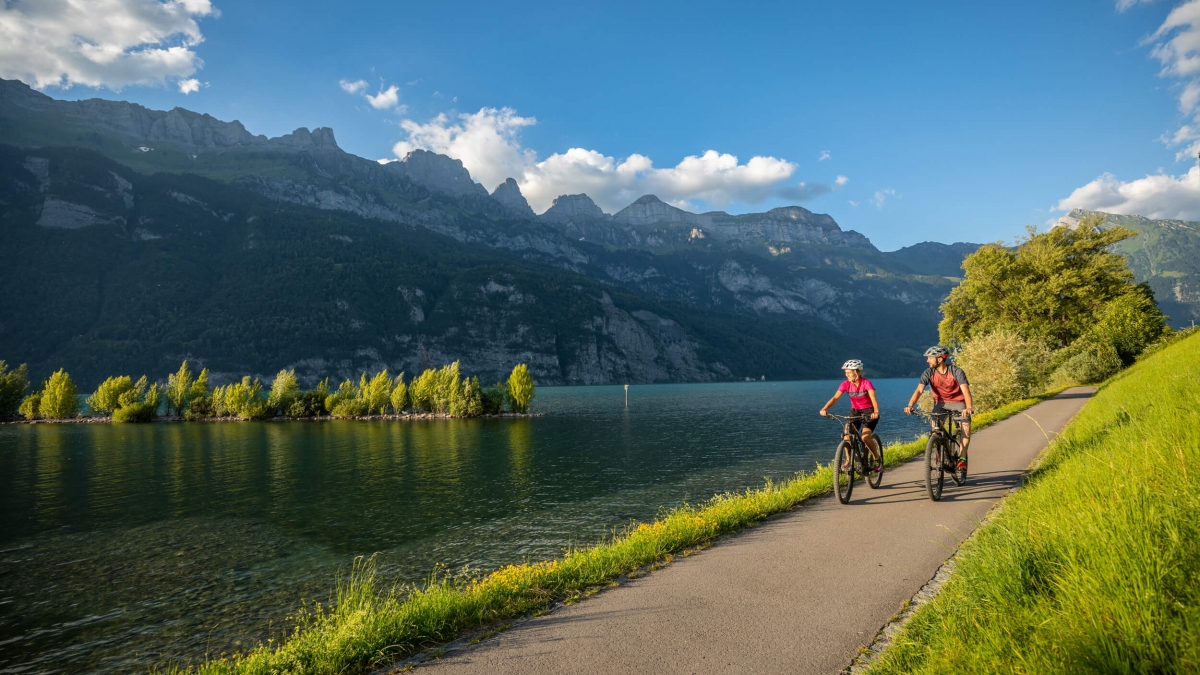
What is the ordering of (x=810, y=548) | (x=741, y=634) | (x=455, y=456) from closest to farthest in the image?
1. (x=741, y=634)
2. (x=810, y=548)
3. (x=455, y=456)

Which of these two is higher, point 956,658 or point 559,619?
point 956,658

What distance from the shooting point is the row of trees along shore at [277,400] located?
85750mm

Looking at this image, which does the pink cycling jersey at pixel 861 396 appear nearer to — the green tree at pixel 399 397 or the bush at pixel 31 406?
the green tree at pixel 399 397

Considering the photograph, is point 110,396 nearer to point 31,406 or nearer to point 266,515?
point 31,406

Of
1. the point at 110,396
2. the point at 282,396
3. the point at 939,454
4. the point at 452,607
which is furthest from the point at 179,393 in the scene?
the point at 939,454

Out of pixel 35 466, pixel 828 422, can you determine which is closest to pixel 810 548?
pixel 35 466

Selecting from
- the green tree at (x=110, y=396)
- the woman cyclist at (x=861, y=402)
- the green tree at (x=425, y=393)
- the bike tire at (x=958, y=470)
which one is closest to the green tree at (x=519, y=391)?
the green tree at (x=425, y=393)

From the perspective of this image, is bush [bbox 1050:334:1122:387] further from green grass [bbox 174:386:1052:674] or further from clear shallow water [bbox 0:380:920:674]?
green grass [bbox 174:386:1052:674]

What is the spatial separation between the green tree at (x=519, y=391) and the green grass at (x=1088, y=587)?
8376 cm

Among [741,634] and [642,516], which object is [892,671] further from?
[642,516]

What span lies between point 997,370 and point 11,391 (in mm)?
133122

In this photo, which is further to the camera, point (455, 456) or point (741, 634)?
point (455, 456)

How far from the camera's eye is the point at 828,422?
6312 cm

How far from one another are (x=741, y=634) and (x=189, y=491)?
35.1 meters
